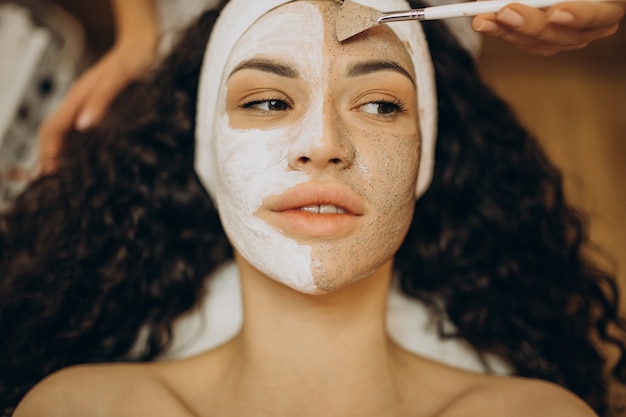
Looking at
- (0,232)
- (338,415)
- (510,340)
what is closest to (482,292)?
(510,340)

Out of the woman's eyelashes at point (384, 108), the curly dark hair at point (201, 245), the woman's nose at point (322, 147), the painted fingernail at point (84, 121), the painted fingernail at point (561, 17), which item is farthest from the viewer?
the painted fingernail at point (84, 121)

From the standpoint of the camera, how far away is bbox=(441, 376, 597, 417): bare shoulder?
43.8 inches

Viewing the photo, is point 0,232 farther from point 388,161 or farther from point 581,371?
point 581,371

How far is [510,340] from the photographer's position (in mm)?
1454

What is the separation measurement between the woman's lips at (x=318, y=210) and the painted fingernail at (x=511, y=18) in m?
0.33

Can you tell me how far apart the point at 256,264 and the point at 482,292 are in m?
0.62

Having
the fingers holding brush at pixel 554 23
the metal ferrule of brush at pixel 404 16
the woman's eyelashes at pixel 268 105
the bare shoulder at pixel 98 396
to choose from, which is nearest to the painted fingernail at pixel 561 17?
the fingers holding brush at pixel 554 23

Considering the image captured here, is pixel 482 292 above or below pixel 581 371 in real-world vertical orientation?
above

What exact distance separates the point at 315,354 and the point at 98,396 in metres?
0.38

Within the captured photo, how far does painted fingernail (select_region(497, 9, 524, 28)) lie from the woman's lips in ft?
1.07

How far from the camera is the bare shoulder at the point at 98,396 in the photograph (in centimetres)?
111

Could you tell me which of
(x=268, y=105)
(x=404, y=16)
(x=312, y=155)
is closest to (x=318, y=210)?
(x=312, y=155)

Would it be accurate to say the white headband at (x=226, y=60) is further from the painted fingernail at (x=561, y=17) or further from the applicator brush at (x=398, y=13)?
the painted fingernail at (x=561, y=17)

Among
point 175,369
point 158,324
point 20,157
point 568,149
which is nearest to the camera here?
point 175,369
